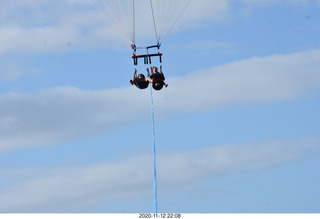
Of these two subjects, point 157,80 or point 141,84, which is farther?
point 141,84

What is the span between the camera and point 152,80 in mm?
38281

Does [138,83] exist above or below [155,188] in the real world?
above

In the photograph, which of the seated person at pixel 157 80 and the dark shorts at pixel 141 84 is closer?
the seated person at pixel 157 80

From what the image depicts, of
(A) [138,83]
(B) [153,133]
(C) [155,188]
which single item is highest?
(A) [138,83]

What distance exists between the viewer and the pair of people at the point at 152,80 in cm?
3828

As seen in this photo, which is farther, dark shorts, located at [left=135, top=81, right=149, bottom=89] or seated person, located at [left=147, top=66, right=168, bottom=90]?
dark shorts, located at [left=135, top=81, right=149, bottom=89]

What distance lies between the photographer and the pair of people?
38.3 m
